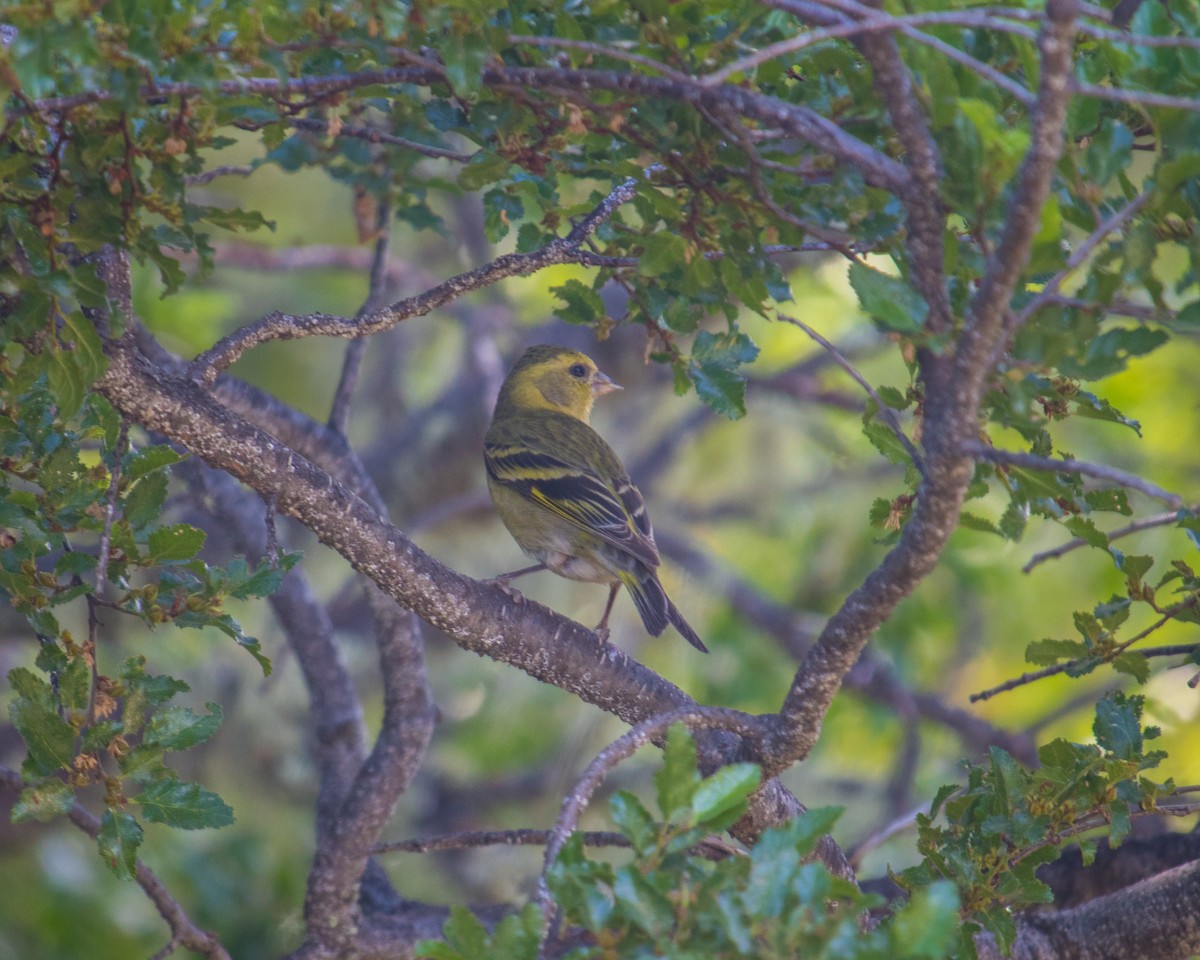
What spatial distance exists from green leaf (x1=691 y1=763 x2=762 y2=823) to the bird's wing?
8.36ft

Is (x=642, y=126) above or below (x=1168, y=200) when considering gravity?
above

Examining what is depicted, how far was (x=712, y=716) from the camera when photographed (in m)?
2.87

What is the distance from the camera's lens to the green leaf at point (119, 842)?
270cm

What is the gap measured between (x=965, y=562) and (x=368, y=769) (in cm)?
394

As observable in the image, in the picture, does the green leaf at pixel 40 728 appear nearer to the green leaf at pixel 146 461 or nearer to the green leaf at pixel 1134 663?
the green leaf at pixel 146 461

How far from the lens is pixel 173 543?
288 centimetres

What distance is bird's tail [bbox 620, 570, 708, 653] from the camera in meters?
4.54

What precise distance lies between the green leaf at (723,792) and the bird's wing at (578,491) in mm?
2549

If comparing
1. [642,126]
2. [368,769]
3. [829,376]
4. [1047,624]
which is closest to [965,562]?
[1047,624]

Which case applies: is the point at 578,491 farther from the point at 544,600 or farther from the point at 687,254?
the point at 544,600

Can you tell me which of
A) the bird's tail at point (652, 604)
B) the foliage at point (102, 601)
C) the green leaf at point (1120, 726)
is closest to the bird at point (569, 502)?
the bird's tail at point (652, 604)

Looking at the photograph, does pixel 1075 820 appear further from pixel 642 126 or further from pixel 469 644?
pixel 642 126

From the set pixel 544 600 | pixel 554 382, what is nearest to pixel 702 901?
pixel 554 382

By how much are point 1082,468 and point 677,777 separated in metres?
0.84
